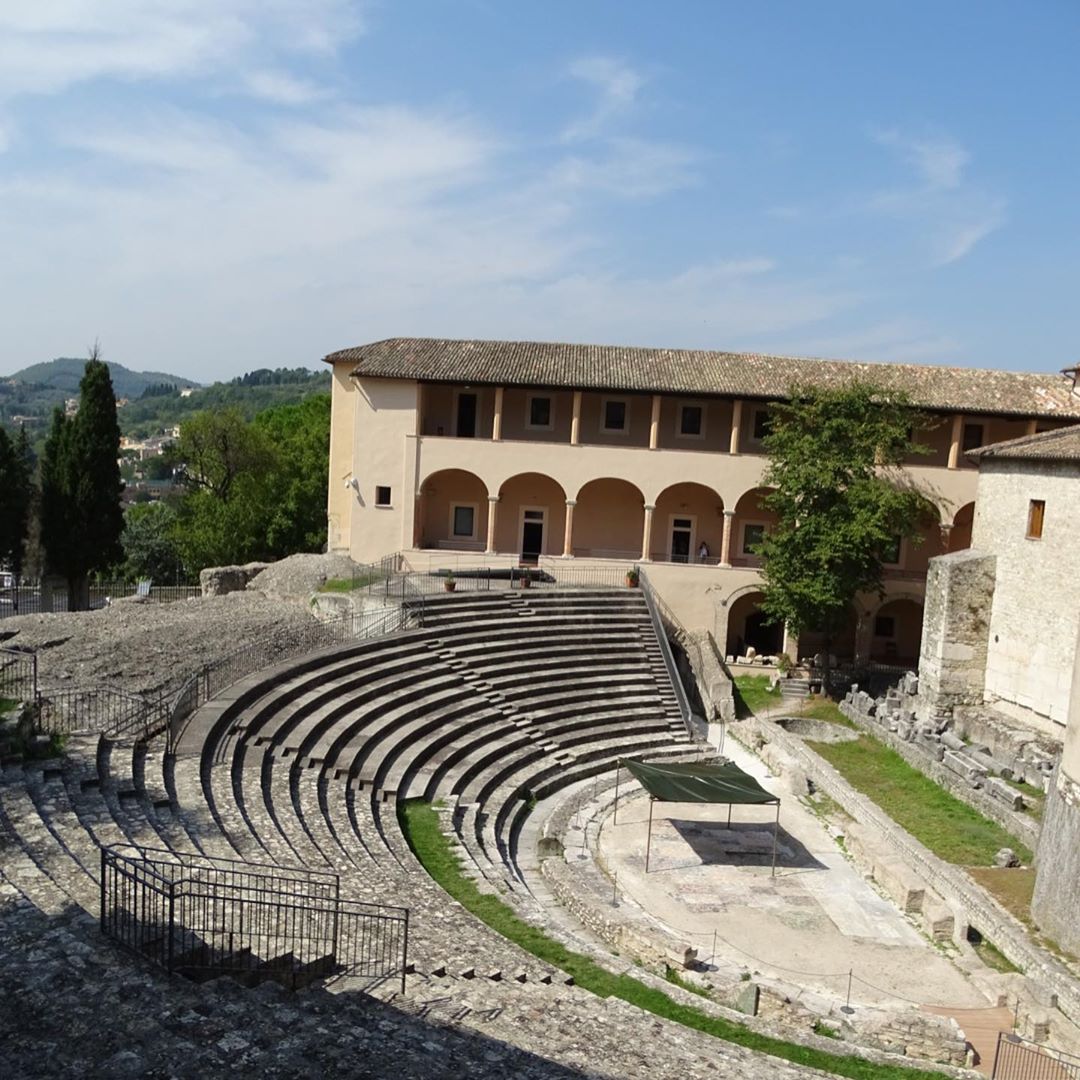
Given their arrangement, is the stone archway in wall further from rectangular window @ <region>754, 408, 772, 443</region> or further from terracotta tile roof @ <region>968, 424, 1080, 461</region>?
terracotta tile roof @ <region>968, 424, 1080, 461</region>

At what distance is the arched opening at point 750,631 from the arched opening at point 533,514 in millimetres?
7385

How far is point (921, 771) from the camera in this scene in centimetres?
2444

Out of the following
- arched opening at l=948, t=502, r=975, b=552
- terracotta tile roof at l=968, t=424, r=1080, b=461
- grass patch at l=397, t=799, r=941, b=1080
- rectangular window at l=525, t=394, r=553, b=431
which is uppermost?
rectangular window at l=525, t=394, r=553, b=431

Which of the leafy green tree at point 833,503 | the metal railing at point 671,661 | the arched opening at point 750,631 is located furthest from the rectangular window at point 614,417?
the arched opening at point 750,631

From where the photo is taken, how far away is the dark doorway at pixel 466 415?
120 feet

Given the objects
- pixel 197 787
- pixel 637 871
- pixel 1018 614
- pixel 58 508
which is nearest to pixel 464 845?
pixel 637 871

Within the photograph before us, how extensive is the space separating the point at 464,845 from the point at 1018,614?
58.7ft

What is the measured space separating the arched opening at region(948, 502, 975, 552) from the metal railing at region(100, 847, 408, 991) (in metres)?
29.3

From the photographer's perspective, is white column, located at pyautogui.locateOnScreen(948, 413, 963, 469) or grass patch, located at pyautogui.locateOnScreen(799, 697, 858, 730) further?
white column, located at pyautogui.locateOnScreen(948, 413, 963, 469)

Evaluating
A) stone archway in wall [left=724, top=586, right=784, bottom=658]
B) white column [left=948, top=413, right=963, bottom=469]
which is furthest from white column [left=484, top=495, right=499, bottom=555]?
white column [left=948, top=413, right=963, bottom=469]

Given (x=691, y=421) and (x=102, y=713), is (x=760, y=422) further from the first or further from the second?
(x=102, y=713)

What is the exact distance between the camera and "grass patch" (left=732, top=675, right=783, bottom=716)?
99.8 ft

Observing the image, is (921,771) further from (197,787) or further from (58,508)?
(58,508)

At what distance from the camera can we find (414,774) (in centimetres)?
1992
